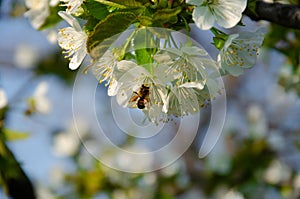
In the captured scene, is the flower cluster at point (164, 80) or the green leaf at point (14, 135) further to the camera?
the green leaf at point (14, 135)

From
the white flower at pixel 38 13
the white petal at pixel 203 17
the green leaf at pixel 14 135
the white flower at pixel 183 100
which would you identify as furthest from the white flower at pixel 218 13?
the green leaf at pixel 14 135

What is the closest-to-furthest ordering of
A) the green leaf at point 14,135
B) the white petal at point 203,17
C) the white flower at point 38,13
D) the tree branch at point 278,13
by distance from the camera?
the white petal at point 203,17
the tree branch at point 278,13
the white flower at point 38,13
the green leaf at point 14,135

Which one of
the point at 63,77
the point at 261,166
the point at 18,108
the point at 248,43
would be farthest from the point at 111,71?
the point at 63,77

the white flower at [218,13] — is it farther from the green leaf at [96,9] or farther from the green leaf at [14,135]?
the green leaf at [14,135]

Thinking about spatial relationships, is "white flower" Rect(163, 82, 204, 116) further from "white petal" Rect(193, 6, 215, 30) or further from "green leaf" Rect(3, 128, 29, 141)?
"green leaf" Rect(3, 128, 29, 141)

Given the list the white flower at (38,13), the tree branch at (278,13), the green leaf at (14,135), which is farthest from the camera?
the green leaf at (14,135)

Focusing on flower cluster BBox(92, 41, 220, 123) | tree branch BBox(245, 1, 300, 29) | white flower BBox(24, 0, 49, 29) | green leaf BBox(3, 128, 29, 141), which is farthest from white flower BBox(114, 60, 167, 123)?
green leaf BBox(3, 128, 29, 141)

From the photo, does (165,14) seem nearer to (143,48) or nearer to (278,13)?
(143,48)
